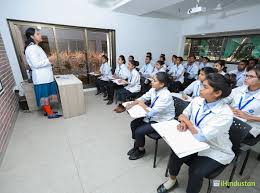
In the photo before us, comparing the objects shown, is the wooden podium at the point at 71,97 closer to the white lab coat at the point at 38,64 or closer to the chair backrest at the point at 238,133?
the white lab coat at the point at 38,64

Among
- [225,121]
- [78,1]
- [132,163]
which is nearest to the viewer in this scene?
[225,121]

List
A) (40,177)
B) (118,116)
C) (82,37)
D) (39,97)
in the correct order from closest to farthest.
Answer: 1. (40,177)
2. (39,97)
3. (118,116)
4. (82,37)

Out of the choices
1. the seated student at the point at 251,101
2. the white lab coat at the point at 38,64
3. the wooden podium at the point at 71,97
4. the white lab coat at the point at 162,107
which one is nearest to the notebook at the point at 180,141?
the white lab coat at the point at 162,107

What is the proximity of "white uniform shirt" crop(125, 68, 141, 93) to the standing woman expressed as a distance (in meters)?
1.71

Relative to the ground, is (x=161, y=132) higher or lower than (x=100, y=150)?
higher

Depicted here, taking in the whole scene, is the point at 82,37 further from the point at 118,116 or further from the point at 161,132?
the point at 161,132

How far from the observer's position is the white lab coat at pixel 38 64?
2.46 metres

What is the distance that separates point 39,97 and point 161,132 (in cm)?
267

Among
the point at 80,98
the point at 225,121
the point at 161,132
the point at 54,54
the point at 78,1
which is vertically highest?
the point at 78,1

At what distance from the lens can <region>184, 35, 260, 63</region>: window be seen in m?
4.73

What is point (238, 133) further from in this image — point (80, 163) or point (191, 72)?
point (191, 72)

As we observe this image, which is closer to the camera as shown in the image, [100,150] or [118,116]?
[100,150]

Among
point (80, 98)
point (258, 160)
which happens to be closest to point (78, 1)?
point (80, 98)

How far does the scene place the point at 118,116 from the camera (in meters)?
3.05
